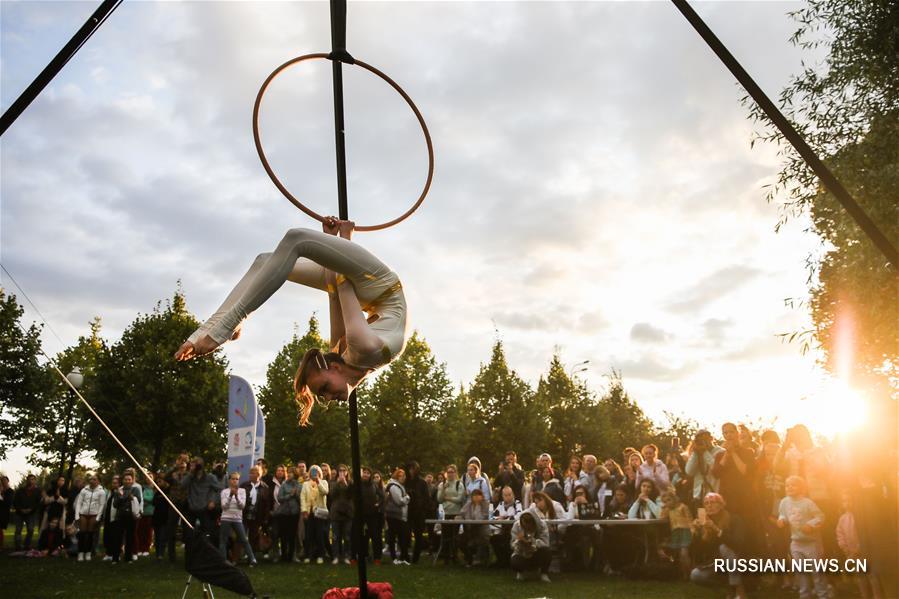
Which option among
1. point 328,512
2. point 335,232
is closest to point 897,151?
point 335,232

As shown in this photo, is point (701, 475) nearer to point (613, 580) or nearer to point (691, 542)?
point (691, 542)

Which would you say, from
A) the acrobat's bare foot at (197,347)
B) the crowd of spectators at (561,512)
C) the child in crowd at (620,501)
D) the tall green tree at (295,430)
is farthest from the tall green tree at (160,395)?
the acrobat's bare foot at (197,347)

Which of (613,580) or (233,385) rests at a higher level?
(233,385)

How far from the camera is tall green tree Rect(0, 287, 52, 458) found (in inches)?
1137

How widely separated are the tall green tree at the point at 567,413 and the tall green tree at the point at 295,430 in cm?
977

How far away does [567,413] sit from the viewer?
124 feet

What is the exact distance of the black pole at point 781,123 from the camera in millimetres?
4168

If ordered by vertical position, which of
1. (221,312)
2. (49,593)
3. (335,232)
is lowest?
(49,593)

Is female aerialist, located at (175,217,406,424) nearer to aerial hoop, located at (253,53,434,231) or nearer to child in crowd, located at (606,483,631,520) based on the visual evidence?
aerial hoop, located at (253,53,434,231)

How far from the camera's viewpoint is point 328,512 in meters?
13.4

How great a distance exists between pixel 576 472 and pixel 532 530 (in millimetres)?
1828

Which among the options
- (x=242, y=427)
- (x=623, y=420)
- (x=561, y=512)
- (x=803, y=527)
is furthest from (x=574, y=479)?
(x=623, y=420)

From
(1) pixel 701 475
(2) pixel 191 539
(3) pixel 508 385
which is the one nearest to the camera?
(2) pixel 191 539

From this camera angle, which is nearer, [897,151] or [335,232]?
[335,232]
